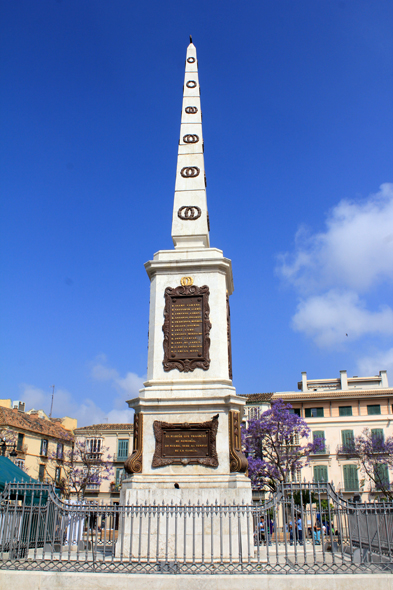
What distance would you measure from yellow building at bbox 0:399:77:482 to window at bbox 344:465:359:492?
82.7 feet

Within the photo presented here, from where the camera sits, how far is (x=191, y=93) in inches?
613

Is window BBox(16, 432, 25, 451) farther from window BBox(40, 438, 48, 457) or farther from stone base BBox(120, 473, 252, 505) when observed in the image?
stone base BBox(120, 473, 252, 505)

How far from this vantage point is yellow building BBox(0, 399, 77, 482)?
135 ft

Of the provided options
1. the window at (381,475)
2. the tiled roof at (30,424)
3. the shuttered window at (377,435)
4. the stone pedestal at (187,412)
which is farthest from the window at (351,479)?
the stone pedestal at (187,412)

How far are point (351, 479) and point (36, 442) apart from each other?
27.8 m

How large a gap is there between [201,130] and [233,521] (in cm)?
1052

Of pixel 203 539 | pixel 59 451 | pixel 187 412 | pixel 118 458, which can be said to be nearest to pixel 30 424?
pixel 59 451

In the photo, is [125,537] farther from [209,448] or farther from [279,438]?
[279,438]

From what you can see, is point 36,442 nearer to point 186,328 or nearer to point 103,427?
point 103,427

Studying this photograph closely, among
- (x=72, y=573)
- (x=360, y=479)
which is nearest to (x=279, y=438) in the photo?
(x=360, y=479)

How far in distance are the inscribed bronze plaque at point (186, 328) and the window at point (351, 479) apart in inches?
1476

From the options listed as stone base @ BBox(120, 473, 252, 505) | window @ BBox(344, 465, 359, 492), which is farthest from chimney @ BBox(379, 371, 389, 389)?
stone base @ BBox(120, 473, 252, 505)

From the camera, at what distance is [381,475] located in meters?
40.0

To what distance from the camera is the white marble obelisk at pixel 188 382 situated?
10.4 m
